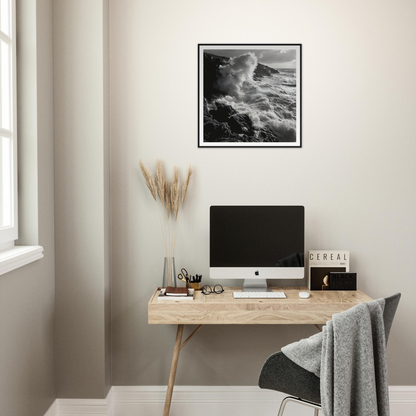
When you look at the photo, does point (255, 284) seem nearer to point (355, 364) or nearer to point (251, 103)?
point (355, 364)

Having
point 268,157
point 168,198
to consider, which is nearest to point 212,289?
point 168,198

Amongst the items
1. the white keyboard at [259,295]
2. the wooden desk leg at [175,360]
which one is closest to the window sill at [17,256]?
the wooden desk leg at [175,360]

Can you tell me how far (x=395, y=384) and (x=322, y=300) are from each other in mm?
895

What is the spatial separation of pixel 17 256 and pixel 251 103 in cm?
154

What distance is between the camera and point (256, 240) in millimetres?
2158

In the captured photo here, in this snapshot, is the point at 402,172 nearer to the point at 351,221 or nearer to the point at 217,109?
the point at 351,221

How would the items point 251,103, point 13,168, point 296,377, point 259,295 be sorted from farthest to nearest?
point 251,103 → point 259,295 → point 13,168 → point 296,377

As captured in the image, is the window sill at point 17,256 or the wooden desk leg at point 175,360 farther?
the wooden desk leg at point 175,360

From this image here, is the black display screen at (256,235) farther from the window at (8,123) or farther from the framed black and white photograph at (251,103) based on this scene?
the window at (8,123)

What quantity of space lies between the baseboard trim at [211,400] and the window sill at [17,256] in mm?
1069

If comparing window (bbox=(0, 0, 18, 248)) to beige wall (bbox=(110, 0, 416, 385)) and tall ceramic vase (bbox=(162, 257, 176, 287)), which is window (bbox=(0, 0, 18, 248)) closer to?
beige wall (bbox=(110, 0, 416, 385))

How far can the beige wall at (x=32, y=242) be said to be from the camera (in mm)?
1675

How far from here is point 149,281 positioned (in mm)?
2361

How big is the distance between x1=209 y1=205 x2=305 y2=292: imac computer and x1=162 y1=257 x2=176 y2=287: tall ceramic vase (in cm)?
25
